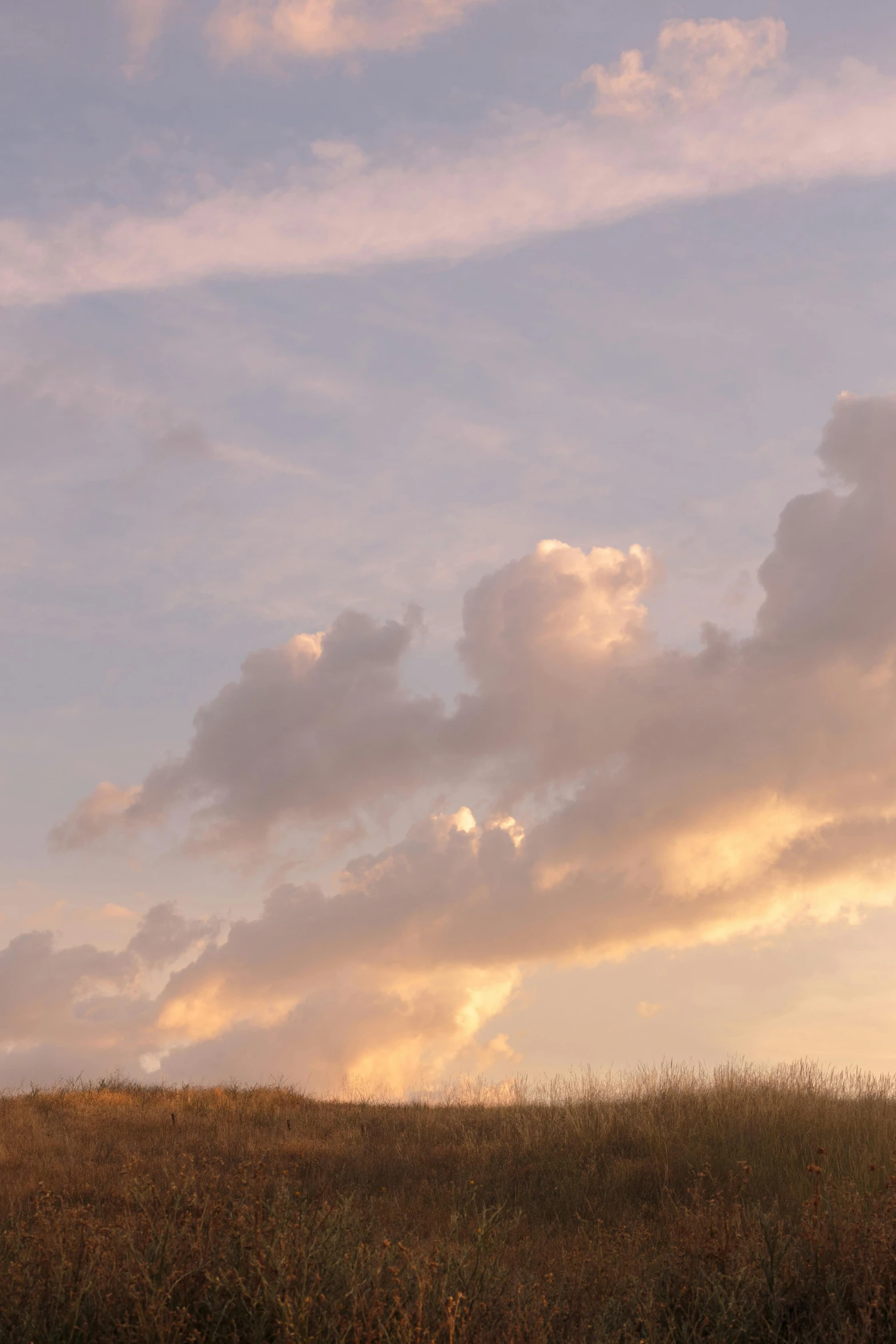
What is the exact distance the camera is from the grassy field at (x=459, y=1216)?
16.5 ft

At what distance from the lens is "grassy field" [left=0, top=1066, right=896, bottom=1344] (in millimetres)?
5023

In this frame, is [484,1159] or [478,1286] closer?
[478,1286]

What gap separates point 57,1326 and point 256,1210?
1.17 meters

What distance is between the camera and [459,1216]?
8648mm

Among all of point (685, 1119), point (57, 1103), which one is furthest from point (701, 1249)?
point (57, 1103)

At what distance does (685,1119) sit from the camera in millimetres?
12828

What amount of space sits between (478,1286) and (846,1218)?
2.74m

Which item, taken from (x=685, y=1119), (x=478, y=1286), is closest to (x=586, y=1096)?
(x=685, y=1119)

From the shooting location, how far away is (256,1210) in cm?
575

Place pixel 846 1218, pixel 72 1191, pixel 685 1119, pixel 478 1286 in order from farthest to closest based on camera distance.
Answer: pixel 685 1119 → pixel 72 1191 → pixel 846 1218 → pixel 478 1286

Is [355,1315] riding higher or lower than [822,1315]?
higher

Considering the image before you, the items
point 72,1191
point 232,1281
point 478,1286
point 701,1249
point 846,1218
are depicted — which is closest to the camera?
point 232,1281

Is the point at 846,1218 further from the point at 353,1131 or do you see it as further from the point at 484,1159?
the point at 353,1131

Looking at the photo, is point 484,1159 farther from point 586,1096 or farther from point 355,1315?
point 355,1315
